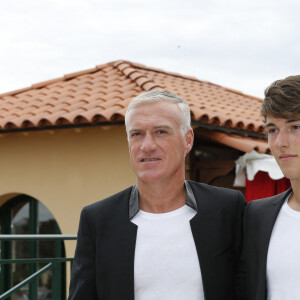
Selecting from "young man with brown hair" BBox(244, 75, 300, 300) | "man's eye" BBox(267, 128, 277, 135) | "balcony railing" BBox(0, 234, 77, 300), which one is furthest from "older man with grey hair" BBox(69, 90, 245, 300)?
"balcony railing" BBox(0, 234, 77, 300)

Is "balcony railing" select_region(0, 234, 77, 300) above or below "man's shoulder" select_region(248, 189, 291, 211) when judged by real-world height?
below

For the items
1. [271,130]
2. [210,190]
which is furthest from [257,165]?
[271,130]

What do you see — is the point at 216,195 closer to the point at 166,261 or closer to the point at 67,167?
the point at 166,261

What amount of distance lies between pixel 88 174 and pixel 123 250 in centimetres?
514

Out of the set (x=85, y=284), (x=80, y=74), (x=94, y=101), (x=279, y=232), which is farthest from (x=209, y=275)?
(x=80, y=74)

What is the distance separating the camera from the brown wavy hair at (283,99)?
1.92m

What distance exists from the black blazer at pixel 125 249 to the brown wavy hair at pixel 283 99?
45 centimetres

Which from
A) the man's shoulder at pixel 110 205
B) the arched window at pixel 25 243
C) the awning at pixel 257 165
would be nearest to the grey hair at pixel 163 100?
the man's shoulder at pixel 110 205

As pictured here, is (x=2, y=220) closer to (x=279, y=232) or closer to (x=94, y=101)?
(x=94, y=101)

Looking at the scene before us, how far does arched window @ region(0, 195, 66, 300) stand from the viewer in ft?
26.6

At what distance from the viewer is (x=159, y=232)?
2.00m

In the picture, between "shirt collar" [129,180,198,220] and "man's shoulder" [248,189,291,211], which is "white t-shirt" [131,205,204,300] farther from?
"man's shoulder" [248,189,291,211]

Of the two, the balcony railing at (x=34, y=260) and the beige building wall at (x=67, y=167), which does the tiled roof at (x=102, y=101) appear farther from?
the balcony railing at (x=34, y=260)

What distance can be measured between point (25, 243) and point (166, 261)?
681cm
